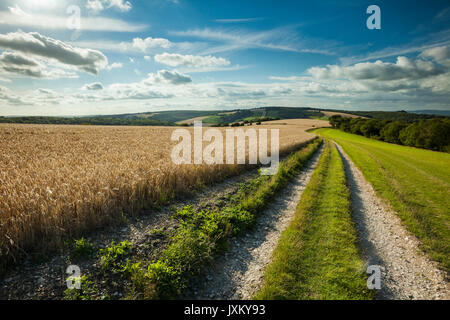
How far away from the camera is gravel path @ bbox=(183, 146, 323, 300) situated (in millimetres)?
4328

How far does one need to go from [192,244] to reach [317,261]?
3546 mm

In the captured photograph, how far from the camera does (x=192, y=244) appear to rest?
5031 millimetres

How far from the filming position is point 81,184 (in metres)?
6.42

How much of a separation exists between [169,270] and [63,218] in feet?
11.7

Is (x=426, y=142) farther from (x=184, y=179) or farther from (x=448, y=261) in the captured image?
(x=184, y=179)

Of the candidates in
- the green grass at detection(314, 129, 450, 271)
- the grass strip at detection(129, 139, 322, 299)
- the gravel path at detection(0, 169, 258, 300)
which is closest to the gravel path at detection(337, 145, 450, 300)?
the green grass at detection(314, 129, 450, 271)

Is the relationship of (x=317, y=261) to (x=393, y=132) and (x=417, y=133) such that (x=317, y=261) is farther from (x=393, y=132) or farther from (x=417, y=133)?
(x=393, y=132)

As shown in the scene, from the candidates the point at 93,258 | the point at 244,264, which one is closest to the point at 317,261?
the point at 244,264

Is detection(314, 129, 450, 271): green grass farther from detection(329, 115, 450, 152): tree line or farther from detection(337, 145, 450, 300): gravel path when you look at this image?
detection(329, 115, 450, 152): tree line

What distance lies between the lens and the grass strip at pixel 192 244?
4055 mm

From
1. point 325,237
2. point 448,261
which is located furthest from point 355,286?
point 448,261

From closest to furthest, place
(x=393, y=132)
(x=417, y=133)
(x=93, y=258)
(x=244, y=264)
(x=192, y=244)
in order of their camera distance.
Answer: (x=93, y=258)
(x=192, y=244)
(x=244, y=264)
(x=417, y=133)
(x=393, y=132)

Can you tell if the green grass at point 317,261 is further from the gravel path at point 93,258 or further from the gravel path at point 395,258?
the gravel path at point 93,258

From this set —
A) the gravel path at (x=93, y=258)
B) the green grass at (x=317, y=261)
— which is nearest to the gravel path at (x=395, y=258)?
the green grass at (x=317, y=261)
